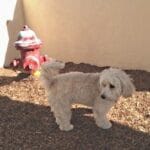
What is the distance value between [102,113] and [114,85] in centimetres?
56

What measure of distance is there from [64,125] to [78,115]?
1.51 feet

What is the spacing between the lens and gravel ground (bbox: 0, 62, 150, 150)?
14.7 feet

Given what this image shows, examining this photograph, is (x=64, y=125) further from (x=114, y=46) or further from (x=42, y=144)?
(x=114, y=46)

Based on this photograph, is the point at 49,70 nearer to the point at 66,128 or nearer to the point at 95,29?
the point at 66,128

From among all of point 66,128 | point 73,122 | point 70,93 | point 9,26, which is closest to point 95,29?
point 9,26

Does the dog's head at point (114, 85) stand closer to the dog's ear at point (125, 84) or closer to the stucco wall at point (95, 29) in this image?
the dog's ear at point (125, 84)

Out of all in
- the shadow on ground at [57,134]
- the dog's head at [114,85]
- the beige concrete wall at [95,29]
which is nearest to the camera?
the dog's head at [114,85]

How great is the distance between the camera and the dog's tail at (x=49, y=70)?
177 inches

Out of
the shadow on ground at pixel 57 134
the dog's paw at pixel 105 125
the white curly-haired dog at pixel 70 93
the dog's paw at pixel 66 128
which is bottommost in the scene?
the shadow on ground at pixel 57 134

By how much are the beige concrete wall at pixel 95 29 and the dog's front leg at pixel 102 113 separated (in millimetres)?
1802

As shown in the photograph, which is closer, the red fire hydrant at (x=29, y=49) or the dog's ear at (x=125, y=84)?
the dog's ear at (x=125, y=84)

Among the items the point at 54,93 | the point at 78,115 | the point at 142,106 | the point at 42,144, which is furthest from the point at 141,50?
the point at 42,144

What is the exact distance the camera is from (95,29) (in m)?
6.61

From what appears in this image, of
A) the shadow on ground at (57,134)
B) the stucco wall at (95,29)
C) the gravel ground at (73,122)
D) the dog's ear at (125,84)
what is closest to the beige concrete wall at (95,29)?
the stucco wall at (95,29)
